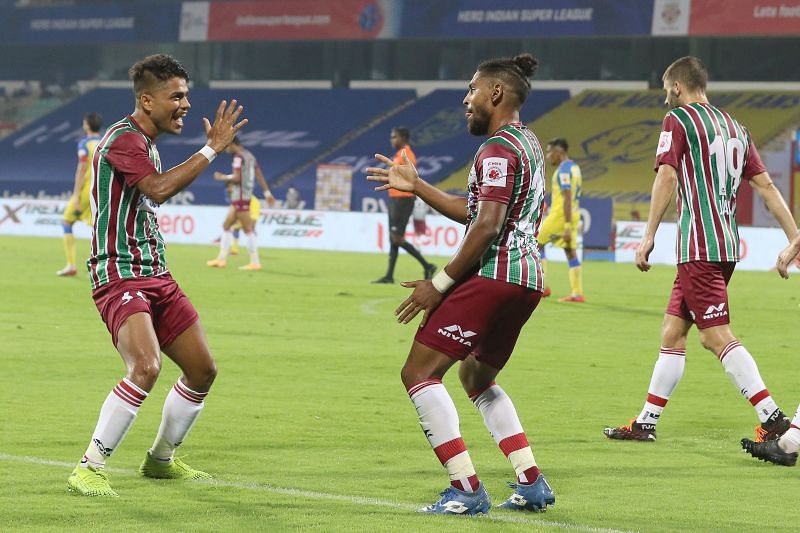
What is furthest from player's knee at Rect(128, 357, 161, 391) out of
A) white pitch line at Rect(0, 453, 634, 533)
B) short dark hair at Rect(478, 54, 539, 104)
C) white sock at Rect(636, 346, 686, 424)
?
white sock at Rect(636, 346, 686, 424)

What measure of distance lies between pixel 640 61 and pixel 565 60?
107 inches

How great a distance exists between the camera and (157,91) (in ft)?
22.6

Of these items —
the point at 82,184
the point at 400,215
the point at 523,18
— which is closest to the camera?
the point at 82,184

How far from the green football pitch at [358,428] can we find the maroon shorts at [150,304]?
2.45 feet

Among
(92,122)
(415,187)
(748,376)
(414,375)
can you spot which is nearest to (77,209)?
(92,122)

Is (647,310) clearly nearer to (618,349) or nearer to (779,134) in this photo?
(618,349)

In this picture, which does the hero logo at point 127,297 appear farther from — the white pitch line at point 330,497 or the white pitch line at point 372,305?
the white pitch line at point 372,305

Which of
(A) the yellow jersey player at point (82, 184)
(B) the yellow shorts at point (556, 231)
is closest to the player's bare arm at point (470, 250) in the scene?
(B) the yellow shorts at point (556, 231)

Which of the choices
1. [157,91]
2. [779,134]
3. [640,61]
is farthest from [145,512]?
[640,61]

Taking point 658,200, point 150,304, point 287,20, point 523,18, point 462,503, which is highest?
point 523,18

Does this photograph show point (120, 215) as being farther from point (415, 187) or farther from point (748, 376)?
point (748, 376)

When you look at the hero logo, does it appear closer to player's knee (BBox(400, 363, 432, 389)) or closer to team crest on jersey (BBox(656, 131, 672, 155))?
player's knee (BBox(400, 363, 432, 389))

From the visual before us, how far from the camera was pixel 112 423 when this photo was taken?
21.5 ft

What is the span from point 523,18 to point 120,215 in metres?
39.8
